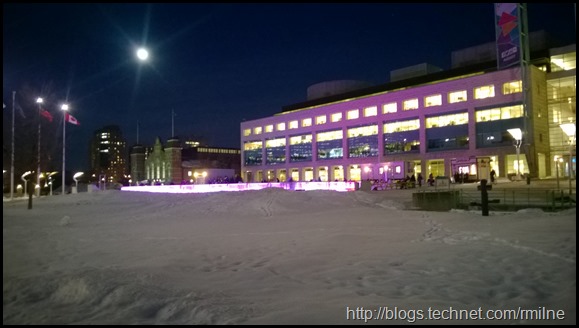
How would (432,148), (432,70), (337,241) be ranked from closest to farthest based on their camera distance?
(337,241) < (432,148) < (432,70)

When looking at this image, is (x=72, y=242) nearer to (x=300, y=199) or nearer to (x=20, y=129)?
(x=300, y=199)

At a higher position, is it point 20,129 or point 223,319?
point 20,129

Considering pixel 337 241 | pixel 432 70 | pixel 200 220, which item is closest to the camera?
pixel 337 241

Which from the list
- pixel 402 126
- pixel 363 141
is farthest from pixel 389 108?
pixel 363 141

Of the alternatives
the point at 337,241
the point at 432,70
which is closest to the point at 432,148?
the point at 432,70

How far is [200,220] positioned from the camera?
19.1 meters

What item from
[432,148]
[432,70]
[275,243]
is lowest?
[275,243]

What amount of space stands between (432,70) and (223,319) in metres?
75.4

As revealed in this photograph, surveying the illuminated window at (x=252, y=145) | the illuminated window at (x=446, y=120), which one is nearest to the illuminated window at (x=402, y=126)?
the illuminated window at (x=446, y=120)

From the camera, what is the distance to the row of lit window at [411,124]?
2171 inches

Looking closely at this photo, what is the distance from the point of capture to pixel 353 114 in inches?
2928

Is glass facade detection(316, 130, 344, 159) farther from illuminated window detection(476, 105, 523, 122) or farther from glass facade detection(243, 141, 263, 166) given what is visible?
illuminated window detection(476, 105, 523, 122)

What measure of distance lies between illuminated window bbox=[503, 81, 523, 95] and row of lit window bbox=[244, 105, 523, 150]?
6.76 feet

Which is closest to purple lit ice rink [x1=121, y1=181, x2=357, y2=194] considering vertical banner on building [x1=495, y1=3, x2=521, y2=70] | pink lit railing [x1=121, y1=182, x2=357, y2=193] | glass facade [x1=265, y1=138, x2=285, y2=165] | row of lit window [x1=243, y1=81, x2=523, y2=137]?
pink lit railing [x1=121, y1=182, x2=357, y2=193]
